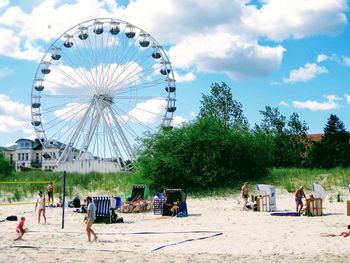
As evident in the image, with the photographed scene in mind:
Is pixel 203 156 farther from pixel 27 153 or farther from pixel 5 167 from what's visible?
pixel 27 153

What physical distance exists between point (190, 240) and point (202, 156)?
18432 mm

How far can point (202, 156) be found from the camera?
32000 millimetres

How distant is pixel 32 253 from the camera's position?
11.5 m

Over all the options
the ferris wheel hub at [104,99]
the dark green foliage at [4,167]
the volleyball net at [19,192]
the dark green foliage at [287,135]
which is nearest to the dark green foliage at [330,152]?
the dark green foliage at [287,135]

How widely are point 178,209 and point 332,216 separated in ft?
20.0

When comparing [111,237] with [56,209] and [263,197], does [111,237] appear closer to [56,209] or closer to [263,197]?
[263,197]

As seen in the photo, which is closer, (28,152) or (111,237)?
(111,237)

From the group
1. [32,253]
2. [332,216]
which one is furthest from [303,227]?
[32,253]

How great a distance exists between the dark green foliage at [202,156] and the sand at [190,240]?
9.53m

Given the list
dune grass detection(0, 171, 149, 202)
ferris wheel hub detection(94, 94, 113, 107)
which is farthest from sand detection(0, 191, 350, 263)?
ferris wheel hub detection(94, 94, 113, 107)

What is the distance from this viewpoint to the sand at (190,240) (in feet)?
35.7

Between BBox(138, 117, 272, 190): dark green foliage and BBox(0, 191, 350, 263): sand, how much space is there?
31.3 feet

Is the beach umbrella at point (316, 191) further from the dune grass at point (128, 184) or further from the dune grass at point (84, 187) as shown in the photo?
the dune grass at point (84, 187)

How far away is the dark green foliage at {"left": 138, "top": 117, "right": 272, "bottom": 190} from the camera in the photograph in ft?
103
